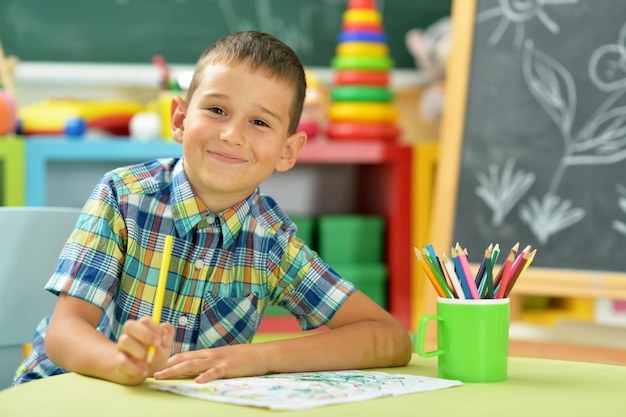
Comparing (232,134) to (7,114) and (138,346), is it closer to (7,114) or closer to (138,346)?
(138,346)

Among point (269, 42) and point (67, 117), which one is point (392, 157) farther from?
point (269, 42)

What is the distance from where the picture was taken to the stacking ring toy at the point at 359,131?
2.84 meters

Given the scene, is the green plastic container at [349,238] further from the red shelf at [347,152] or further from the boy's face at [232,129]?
the boy's face at [232,129]

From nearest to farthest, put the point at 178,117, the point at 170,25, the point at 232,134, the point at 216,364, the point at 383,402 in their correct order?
the point at 383,402
the point at 216,364
the point at 232,134
the point at 178,117
the point at 170,25

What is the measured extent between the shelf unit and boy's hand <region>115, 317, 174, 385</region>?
1.87 metres

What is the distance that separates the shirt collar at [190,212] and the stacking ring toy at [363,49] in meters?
1.74

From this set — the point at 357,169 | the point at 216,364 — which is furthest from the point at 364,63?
the point at 216,364

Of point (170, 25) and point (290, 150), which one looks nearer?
point (290, 150)

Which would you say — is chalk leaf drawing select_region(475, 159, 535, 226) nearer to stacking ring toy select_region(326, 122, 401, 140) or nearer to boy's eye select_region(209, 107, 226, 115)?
stacking ring toy select_region(326, 122, 401, 140)

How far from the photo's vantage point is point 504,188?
2391mm

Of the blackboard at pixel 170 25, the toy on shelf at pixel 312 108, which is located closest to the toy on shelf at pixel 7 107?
the blackboard at pixel 170 25

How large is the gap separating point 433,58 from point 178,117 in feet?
6.26

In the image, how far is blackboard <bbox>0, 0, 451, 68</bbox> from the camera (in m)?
2.94

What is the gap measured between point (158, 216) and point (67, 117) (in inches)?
63.3
